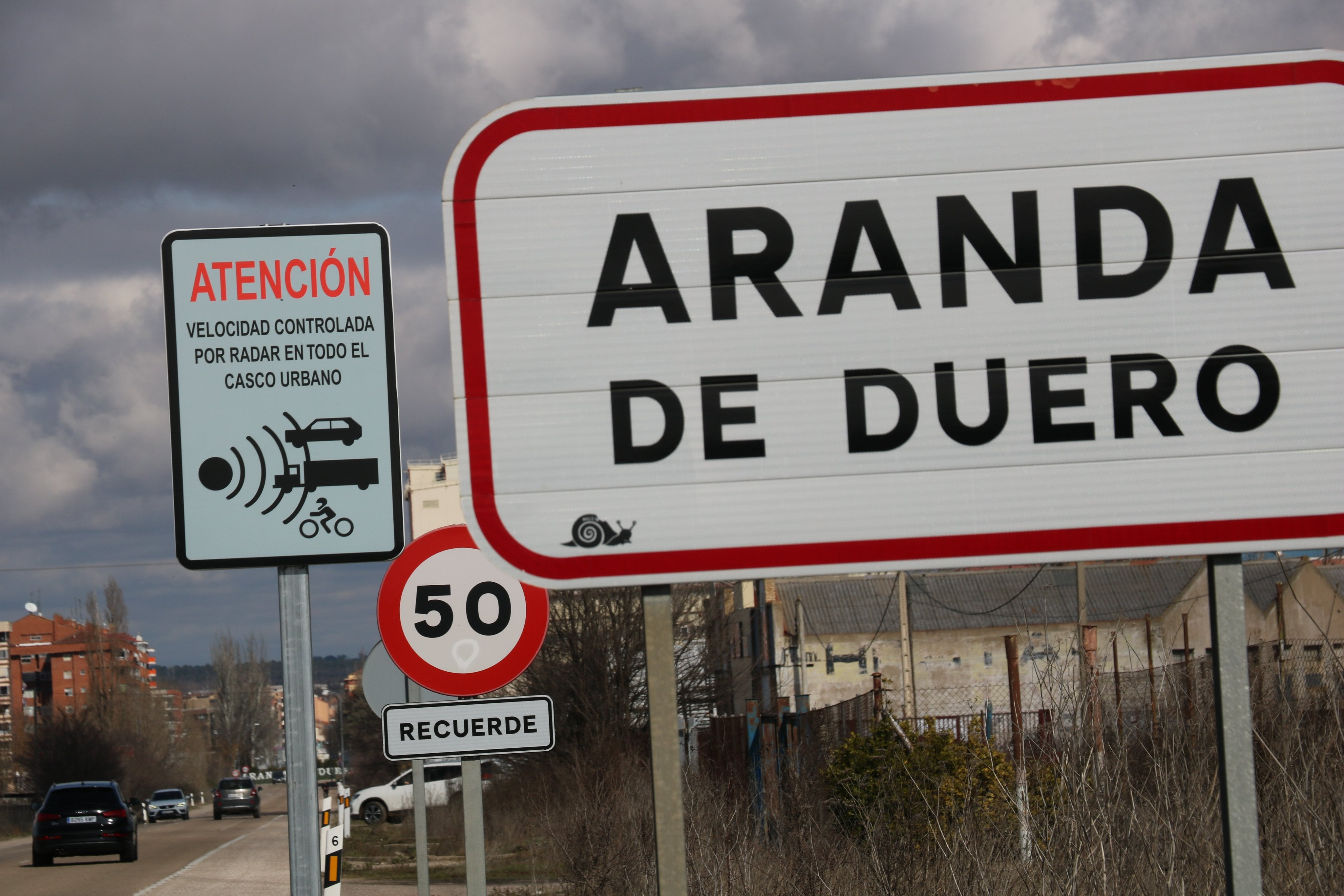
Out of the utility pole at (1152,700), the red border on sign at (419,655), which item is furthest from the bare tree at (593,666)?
the red border on sign at (419,655)

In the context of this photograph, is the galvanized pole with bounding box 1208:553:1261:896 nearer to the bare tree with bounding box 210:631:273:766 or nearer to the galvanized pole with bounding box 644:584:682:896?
the galvanized pole with bounding box 644:584:682:896

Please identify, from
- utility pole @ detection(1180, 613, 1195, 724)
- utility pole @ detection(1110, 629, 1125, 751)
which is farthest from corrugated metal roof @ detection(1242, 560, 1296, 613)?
utility pole @ detection(1110, 629, 1125, 751)

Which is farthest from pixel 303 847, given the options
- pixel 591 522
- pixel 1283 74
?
pixel 1283 74

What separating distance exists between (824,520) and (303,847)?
1.54 m

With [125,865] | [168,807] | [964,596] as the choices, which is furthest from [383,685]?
[168,807]

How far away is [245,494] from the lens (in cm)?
314

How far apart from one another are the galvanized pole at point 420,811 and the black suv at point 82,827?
65.0ft

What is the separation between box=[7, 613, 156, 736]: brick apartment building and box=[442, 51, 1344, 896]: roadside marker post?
10769 centimetres

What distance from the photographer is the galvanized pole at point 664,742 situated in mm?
2279

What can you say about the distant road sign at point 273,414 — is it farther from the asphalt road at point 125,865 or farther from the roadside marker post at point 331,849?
the asphalt road at point 125,865

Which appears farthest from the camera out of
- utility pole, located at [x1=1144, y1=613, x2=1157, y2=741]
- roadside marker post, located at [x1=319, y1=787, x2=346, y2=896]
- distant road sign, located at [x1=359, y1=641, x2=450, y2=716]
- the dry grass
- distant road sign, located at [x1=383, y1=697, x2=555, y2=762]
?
roadside marker post, located at [x1=319, y1=787, x2=346, y2=896]

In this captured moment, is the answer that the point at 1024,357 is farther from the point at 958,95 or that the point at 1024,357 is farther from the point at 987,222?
the point at 958,95

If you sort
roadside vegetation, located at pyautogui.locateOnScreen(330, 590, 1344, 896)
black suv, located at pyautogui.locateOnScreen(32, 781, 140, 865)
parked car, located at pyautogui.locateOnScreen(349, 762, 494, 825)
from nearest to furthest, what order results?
1. roadside vegetation, located at pyautogui.locateOnScreen(330, 590, 1344, 896)
2. black suv, located at pyautogui.locateOnScreen(32, 781, 140, 865)
3. parked car, located at pyautogui.locateOnScreen(349, 762, 494, 825)

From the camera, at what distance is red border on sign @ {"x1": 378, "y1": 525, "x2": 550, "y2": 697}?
583 centimetres
